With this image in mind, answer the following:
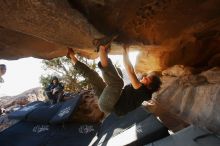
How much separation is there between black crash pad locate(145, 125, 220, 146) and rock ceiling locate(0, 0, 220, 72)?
7.00 ft

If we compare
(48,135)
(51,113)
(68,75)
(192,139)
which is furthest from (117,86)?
(68,75)

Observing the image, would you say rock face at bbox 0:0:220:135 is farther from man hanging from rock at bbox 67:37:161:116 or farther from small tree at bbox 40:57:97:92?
small tree at bbox 40:57:97:92

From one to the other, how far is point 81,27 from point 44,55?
9.38 ft

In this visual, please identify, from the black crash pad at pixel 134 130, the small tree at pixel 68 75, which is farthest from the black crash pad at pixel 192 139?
the small tree at pixel 68 75

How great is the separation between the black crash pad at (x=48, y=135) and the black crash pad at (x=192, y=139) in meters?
3.28

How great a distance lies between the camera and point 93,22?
4258 millimetres

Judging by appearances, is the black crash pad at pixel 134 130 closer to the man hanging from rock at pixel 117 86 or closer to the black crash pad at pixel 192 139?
the man hanging from rock at pixel 117 86

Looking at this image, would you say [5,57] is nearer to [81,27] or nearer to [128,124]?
[81,27]

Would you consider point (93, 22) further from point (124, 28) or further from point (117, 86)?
point (117, 86)

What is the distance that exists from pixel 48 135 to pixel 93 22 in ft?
13.7

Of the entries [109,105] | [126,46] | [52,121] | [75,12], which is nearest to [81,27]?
[75,12]

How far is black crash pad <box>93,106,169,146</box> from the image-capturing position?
432 centimetres

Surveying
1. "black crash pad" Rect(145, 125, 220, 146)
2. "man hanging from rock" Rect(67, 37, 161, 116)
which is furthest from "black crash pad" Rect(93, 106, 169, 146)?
"black crash pad" Rect(145, 125, 220, 146)

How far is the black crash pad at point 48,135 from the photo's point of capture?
6.63 metres
